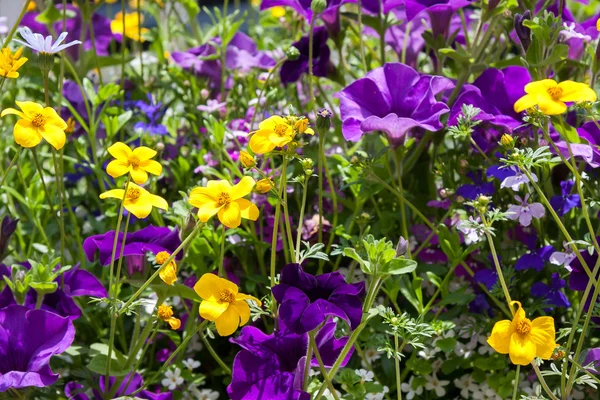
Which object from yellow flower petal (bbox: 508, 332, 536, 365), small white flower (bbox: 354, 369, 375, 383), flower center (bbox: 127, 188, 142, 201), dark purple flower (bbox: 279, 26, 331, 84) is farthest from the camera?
dark purple flower (bbox: 279, 26, 331, 84)

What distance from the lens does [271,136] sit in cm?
76

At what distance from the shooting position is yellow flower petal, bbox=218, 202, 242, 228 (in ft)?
2.41

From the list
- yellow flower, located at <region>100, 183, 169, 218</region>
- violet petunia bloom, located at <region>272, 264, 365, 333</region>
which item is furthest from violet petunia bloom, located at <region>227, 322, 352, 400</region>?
yellow flower, located at <region>100, 183, 169, 218</region>

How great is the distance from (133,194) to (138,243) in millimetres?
111

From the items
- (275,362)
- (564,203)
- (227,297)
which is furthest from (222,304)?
(564,203)

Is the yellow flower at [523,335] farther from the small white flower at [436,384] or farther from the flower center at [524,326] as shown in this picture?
the small white flower at [436,384]

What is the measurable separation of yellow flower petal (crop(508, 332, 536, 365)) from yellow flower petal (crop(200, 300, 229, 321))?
0.88 ft

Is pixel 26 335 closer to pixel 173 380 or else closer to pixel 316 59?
pixel 173 380

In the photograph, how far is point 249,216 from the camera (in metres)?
0.76

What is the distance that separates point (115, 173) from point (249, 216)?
0.14 metres

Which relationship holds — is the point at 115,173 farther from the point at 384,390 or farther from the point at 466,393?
the point at 466,393

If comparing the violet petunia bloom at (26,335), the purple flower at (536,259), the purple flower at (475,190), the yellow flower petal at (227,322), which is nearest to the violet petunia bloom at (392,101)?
the purple flower at (475,190)

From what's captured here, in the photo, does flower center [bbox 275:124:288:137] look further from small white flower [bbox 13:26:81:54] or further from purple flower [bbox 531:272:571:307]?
purple flower [bbox 531:272:571:307]

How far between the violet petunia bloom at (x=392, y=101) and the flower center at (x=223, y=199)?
240 millimetres
